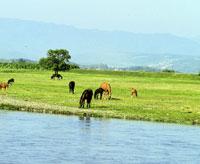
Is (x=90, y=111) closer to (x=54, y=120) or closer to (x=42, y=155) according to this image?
(x=54, y=120)

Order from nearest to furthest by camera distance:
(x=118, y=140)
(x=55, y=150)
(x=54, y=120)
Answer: (x=55, y=150), (x=118, y=140), (x=54, y=120)

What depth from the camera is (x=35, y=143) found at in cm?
3164

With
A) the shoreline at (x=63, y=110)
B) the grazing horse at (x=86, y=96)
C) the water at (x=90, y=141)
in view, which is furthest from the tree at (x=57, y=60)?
the water at (x=90, y=141)

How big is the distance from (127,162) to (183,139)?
9174 millimetres

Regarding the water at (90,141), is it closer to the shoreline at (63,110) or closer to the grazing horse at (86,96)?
the shoreline at (63,110)

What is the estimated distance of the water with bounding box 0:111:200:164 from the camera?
93.6 feet

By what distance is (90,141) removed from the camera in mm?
Answer: 33500

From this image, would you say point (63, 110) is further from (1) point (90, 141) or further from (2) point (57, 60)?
(2) point (57, 60)

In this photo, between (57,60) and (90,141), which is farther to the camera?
(57,60)

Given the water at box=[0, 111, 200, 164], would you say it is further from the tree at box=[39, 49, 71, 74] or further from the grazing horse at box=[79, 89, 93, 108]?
the tree at box=[39, 49, 71, 74]

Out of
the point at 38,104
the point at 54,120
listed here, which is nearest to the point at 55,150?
the point at 54,120

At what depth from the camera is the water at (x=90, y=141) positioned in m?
28.5

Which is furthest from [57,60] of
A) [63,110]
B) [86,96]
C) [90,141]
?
[90,141]

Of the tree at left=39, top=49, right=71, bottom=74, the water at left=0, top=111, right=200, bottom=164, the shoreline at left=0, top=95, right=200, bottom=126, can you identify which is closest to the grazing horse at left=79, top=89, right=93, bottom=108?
the shoreline at left=0, top=95, right=200, bottom=126
